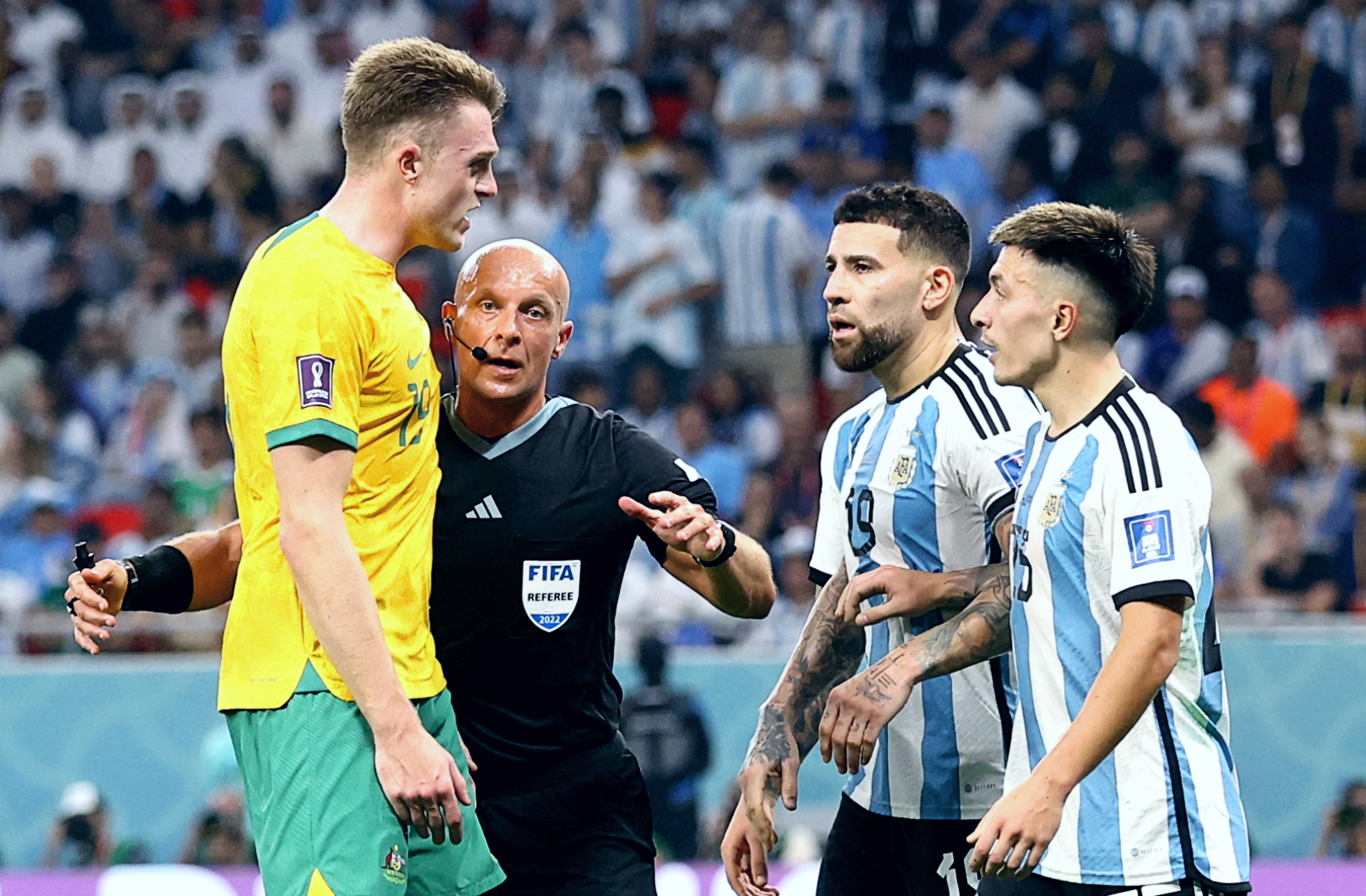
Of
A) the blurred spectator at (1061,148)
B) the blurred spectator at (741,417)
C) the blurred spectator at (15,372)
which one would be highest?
the blurred spectator at (1061,148)

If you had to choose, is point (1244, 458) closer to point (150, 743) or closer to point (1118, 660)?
point (150, 743)

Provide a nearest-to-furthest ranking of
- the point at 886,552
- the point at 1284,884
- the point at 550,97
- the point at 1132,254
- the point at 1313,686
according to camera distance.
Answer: the point at 1132,254 < the point at 886,552 < the point at 1284,884 < the point at 1313,686 < the point at 550,97

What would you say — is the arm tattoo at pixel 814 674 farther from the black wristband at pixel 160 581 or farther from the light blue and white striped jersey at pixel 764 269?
the light blue and white striped jersey at pixel 764 269

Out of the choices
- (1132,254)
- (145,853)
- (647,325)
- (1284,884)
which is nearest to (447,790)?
(1132,254)

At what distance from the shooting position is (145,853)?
353 inches

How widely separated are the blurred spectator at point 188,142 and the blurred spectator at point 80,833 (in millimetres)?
6262

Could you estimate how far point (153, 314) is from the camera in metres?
13.1

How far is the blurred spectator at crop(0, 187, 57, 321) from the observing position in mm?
13602

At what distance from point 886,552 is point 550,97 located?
995 centimetres

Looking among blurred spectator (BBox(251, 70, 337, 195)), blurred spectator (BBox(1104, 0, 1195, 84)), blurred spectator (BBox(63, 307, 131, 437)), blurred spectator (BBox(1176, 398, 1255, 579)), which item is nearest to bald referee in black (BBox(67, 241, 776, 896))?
blurred spectator (BBox(1176, 398, 1255, 579))

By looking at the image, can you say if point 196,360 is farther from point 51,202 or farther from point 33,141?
point 33,141

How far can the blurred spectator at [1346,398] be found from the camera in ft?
35.4

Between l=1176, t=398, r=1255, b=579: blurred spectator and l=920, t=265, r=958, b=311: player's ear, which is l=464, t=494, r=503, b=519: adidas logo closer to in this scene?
l=920, t=265, r=958, b=311: player's ear

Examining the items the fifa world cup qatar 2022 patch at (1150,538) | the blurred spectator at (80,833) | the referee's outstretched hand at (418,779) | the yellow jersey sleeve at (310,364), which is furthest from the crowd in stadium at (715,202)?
the yellow jersey sleeve at (310,364)
